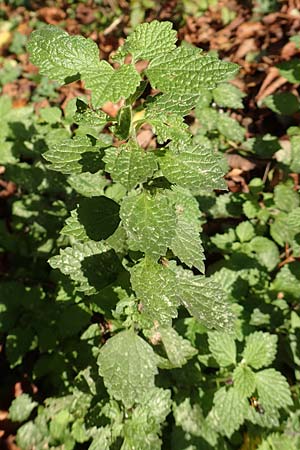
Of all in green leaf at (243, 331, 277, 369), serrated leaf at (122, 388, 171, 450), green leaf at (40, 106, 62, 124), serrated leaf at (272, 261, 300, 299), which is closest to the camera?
serrated leaf at (122, 388, 171, 450)

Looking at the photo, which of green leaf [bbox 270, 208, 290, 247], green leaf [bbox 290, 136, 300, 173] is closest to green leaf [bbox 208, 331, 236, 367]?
green leaf [bbox 270, 208, 290, 247]

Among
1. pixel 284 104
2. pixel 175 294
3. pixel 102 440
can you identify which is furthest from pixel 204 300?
pixel 284 104

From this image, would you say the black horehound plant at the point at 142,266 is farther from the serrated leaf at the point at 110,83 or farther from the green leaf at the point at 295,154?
the green leaf at the point at 295,154

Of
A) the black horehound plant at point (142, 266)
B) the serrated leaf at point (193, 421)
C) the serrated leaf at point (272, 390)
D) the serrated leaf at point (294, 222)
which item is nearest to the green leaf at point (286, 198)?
the black horehound plant at point (142, 266)

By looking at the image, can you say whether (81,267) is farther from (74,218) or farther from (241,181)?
(241,181)

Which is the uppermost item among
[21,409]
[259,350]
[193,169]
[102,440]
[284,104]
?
[193,169]

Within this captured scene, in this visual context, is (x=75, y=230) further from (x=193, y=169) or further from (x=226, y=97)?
(x=226, y=97)

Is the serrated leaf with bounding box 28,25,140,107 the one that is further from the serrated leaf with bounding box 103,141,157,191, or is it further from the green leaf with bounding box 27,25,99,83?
the serrated leaf with bounding box 103,141,157,191
